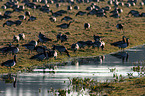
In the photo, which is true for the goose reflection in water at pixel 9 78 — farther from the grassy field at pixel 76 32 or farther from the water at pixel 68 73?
the grassy field at pixel 76 32

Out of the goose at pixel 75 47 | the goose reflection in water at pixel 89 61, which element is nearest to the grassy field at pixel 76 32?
the goose at pixel 75 47

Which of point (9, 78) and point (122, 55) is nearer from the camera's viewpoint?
point (9, 78)

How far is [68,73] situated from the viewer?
909 inches

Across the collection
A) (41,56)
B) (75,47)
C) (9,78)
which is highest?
(75,47)

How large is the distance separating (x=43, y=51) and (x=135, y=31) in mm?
16827

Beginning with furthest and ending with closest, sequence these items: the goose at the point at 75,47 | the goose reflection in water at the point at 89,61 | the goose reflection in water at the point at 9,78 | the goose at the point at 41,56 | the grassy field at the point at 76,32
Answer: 1. the goose at the point at 75,47
2. the grassy field at the point at 76,32
3. the goose reflection in water at the point at 89,61
4. the goose at the point at 41,56
5. the goose reflection in water at the point at 9,78

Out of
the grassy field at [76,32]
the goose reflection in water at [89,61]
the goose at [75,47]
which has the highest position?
the grassy field at [76,32]

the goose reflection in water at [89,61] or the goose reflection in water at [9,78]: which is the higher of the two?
the goose reflection in water at [89,61]

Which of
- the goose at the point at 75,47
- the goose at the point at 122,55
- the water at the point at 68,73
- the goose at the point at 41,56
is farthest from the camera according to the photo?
the goose at the point at 75,47

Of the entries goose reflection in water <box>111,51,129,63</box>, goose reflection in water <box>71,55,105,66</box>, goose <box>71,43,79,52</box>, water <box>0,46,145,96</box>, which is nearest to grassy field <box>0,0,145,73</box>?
goose <box>71,43,79,52</box>

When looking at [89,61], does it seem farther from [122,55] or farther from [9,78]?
[9,78]

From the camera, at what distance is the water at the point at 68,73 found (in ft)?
63.1

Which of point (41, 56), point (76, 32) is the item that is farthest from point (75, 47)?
point (76, 32)

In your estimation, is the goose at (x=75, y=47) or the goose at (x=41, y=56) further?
the goose at (x=75, y=47)
